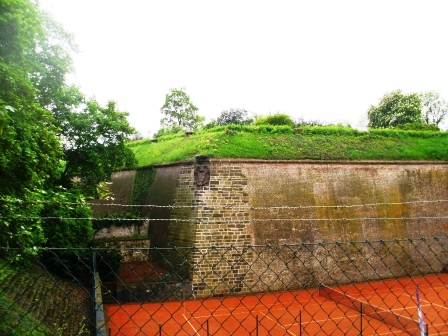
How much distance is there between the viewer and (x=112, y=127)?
47.1 feet

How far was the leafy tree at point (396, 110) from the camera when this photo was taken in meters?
31.0

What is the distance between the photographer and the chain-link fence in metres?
6.66

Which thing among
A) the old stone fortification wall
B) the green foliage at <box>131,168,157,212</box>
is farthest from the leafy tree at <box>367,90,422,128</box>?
the green foliage at <box>131,168,157,212</box>

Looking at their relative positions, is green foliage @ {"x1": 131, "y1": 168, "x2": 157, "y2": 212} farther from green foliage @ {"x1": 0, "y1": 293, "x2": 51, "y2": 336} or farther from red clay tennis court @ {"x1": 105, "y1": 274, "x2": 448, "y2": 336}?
green foliage @ {"x1": 0, "y1": 293, "x2": 51, "y2": 336}

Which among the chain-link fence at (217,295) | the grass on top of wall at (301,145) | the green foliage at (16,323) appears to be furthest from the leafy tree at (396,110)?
the green foliage at (16,323)

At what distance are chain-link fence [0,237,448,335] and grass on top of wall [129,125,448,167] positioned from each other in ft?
11.5

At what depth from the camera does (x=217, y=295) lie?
1291cm

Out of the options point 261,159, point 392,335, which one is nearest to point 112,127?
point 261,159

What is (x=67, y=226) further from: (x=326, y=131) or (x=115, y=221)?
(x=326, y=131)

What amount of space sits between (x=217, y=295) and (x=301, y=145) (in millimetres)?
6498

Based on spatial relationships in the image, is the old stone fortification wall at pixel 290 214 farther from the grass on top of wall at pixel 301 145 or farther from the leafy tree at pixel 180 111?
the leafy tree at pixel 180 111

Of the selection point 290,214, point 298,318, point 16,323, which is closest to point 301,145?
point 290,214

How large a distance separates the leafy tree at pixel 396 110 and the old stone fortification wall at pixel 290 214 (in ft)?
49.4

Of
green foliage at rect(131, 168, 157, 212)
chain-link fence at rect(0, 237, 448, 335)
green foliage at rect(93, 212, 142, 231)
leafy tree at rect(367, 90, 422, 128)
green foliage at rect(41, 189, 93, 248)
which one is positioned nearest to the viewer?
chain-link fence at rect(0, 237, 448, 335)
